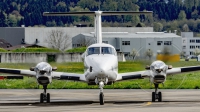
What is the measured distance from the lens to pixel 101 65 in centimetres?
3181

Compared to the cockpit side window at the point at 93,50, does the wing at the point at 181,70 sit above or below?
below

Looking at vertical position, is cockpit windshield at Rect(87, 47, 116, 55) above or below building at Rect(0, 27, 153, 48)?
below

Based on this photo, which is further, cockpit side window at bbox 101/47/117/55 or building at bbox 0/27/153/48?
building at bbox 0/27/153/48

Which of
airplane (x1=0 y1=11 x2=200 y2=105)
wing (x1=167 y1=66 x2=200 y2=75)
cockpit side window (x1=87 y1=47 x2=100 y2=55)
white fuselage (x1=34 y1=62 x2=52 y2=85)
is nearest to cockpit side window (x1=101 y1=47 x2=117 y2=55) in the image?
airplane (x1=0 y1=11 x2=200 y2=105)

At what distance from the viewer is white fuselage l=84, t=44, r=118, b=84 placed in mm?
31922

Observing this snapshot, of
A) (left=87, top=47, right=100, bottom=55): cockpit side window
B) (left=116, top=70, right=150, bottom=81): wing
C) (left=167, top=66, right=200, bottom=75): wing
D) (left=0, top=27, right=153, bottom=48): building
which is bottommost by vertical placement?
(left=116, top=70, right=150, bottom=81): wing

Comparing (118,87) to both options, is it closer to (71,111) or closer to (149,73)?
(149,73)

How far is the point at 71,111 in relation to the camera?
92.1 feet

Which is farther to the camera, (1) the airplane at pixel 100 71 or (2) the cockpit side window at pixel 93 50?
(2) the cockpit side window at pixel 93 50

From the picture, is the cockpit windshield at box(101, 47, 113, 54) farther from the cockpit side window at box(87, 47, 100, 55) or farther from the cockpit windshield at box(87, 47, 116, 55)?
the cockpit side window at box(87, 47, 100, 55)

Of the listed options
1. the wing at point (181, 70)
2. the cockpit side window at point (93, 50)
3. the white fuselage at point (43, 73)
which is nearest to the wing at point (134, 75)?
the wing at point (181, 70)

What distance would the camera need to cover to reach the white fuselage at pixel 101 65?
31.9m

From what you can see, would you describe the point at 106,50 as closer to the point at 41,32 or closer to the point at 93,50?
the point at 93,50

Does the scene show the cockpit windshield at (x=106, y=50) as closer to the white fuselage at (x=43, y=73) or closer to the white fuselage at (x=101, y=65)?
the white fuselage at (x=101, y=65)
